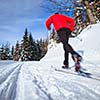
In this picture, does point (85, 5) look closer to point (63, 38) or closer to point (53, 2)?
point (53, 2)

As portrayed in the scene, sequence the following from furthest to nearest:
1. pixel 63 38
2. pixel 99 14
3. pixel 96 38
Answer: pixel 99 14
pixel 96 38
pixel 63 38

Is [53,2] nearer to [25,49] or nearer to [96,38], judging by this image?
[96,38]

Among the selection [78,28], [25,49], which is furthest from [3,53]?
[78,28]

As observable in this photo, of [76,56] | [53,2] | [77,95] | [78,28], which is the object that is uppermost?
[53,2]

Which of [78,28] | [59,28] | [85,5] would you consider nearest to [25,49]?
[78,28]

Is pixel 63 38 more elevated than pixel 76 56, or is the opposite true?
pixel 63 38

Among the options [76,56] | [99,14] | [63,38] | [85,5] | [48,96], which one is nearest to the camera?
[48,96]

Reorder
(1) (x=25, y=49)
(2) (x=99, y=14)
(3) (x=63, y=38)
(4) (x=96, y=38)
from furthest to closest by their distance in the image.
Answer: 1. (1) (x=25, y=49)
2. (2) (x=99, y=14)
3. (4) (x=96, y=38)
4. (3) (x=63, y=38)

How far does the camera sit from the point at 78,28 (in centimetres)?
1884

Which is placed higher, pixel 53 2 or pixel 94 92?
pixel 53 2

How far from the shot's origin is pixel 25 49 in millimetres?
57031

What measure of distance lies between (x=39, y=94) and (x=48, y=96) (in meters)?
0.18

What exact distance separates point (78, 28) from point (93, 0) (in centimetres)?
377

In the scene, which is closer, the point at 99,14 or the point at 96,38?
the point at 96,38
